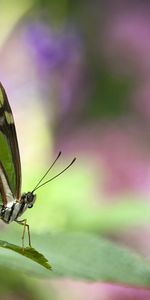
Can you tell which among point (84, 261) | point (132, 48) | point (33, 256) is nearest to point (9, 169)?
point (84, 261)

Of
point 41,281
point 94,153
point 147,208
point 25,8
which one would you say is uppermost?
point 25,8

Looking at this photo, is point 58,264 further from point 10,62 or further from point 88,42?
point 88,42

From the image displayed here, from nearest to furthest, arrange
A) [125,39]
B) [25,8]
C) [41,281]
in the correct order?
[41,281]
[25,8]
[125,39]

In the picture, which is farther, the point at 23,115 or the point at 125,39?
the point at 125,39

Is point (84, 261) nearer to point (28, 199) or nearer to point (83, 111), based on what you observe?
point (28, 199)

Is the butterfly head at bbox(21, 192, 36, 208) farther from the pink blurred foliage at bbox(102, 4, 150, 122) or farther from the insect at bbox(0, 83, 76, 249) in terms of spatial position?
the pink blurred foliage at bbox(102, 4, 150, 122)

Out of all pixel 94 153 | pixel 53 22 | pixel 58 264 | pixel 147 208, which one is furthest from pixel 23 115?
pixel 58 264

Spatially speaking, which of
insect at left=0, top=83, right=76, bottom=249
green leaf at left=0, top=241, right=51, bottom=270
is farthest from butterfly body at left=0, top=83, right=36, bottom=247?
green leaf at left=0, top=241, right=51, bottom=270
